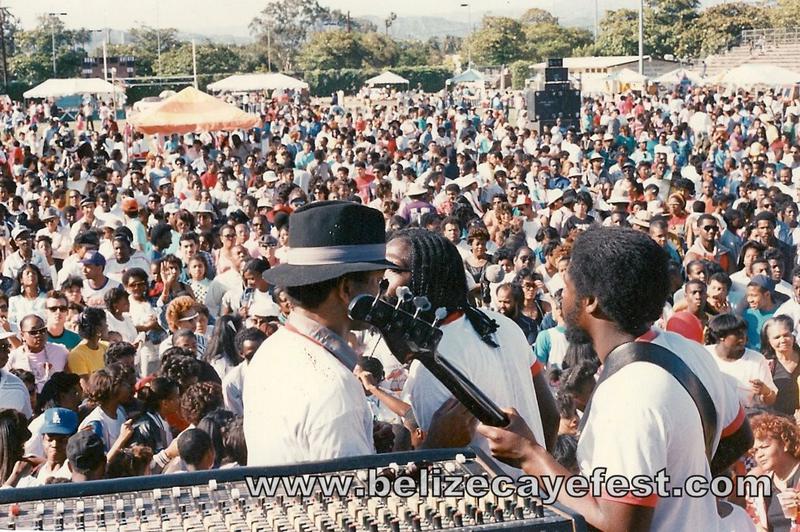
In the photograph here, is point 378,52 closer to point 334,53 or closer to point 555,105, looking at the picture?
point 334,53

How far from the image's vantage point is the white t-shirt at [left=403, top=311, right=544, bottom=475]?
10.3 feet

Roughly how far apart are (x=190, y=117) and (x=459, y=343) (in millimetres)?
15320

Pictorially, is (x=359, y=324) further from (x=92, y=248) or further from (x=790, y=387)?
(x=92, y=248)

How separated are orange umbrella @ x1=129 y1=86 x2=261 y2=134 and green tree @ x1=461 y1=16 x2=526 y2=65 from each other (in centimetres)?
5960

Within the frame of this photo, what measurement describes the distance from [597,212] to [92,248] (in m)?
6.04

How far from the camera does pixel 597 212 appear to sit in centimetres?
1316

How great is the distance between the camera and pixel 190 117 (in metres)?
17.9

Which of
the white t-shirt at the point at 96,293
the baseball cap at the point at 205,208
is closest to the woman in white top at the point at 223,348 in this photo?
the white t-shirt at the point at 96,293

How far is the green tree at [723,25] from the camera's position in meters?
67.1

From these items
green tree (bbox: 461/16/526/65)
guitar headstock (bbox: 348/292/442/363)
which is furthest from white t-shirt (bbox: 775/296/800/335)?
green tree (bbox: 461/16/526/65)

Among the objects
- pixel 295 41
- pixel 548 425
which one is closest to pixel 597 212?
pixel 548 425

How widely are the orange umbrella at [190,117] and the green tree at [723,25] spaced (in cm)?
5293

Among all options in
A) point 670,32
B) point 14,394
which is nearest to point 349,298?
point 14,394

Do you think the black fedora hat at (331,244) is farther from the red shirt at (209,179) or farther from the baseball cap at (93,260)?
the red shirt at (209,179)
